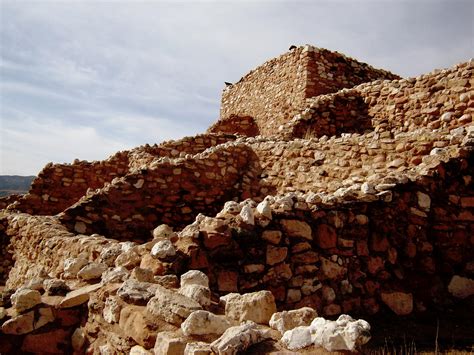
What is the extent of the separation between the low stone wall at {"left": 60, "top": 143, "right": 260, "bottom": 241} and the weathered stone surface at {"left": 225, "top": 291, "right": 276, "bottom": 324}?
4.28 metres

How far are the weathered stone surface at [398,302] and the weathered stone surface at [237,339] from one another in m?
2.63

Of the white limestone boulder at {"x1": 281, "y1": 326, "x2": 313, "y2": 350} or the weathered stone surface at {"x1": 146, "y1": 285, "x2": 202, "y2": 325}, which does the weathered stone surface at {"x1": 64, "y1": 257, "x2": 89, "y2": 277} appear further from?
the white limestone boulder at {"x1": 281, "y1": 326, "x2": 313, "y2": 350}

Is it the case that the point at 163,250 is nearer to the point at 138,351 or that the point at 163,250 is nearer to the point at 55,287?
the point at 55,287

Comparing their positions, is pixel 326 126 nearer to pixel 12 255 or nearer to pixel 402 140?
pixel 402 140

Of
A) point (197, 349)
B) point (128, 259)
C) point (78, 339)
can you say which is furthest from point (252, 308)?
point (128, 259)

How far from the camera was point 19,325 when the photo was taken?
275 centimetres

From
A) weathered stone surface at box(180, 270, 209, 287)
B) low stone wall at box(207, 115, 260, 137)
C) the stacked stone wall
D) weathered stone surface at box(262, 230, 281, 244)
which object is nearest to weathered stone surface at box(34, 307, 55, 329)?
weathered stone surface at box(180, 270, 209, 287)

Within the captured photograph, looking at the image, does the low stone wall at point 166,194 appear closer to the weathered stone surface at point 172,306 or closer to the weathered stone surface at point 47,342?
the weathered stone surface at point 47,342

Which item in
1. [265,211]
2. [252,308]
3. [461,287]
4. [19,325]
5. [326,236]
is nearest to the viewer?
[252,308]

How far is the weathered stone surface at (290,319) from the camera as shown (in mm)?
2215

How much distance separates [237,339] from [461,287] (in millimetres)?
3615

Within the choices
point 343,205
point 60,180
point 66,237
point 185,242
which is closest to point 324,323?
point 185,242

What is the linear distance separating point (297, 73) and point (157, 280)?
406 inches

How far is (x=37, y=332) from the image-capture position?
279 cm
